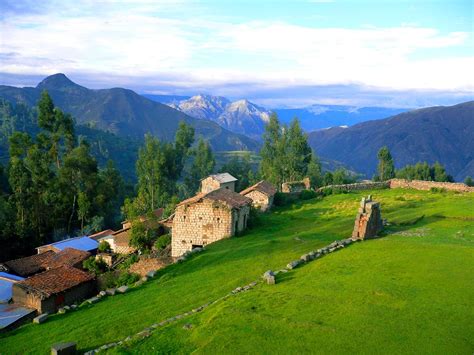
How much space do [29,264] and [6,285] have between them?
6715 millimetres

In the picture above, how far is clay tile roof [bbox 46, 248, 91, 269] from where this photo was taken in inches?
1537

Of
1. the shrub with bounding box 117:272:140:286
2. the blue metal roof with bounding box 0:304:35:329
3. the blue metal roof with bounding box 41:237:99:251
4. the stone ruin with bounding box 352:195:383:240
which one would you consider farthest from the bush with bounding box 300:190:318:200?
the blue metal roof with bounding box 0:304:35:329

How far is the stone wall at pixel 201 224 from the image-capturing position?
34188 millimetres

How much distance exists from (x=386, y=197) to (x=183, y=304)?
37.9m

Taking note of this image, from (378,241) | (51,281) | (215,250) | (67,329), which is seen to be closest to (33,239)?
(51,281)

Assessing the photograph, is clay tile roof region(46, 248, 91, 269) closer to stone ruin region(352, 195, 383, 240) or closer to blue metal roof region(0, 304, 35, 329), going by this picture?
blue metal roof region(0, 304, 35, 329)

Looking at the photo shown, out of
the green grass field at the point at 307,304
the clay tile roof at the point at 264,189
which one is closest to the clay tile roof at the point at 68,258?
the green grass field at the point at 307,304

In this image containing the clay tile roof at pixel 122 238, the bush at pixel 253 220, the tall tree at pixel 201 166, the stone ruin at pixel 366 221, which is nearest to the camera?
the stone ruin at pixel 366 221

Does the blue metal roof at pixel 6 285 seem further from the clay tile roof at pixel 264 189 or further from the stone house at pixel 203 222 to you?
the clay tile roof at pixel 264 189

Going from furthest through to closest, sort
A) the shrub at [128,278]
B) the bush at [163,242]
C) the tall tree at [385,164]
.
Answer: the tall tree at [385,164] < the bush at [163,242] < the shrub at [128,278]

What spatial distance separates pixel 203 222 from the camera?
3456 centimetres

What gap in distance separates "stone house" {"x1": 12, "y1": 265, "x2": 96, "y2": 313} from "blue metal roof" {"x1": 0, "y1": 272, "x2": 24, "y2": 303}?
134cm

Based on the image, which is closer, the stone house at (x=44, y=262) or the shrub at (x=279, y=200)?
the stone house at (x=44, y=262)

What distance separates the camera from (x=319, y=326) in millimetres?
14438
